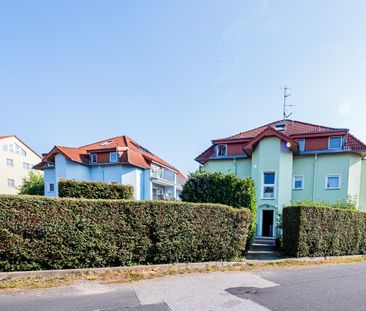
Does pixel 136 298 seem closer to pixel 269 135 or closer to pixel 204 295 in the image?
pixel 204 295

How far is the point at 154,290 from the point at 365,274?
23.6 feet

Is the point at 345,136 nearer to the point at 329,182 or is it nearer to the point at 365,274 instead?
the point at 329,182

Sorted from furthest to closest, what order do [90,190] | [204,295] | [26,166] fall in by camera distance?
[26,166] < [90,190] < [204,295]

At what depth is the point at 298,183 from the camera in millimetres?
18219

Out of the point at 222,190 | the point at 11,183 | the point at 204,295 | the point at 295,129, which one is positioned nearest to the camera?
the point at 204,295

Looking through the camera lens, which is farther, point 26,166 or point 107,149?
point 26,166

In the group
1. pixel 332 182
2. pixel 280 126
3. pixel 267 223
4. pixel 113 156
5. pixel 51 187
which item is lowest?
pixel 267 223

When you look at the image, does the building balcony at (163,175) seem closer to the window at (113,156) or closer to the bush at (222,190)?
the window at (113,156)

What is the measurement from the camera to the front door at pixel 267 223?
1752cm

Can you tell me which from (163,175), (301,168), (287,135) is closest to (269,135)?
(287,135)

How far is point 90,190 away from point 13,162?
41.2 metres

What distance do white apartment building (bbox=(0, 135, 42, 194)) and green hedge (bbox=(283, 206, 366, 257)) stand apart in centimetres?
4300

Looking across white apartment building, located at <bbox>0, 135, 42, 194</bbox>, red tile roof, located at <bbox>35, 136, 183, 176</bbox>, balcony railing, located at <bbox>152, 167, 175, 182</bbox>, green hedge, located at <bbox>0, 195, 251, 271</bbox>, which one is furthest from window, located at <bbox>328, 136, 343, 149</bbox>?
white apartment building, located at <bbox>0, 135, 42, 194</bbox>

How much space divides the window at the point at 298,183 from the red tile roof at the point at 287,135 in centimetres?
316
